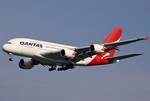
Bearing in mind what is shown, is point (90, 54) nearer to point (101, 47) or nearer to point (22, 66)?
point (101, 47)

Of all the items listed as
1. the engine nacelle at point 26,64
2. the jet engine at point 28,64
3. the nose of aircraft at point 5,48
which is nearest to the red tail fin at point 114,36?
the jet engine at point 28,64

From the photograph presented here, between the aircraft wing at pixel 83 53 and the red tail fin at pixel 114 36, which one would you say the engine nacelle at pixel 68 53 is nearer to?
the aircraft wing at pixel 83 53

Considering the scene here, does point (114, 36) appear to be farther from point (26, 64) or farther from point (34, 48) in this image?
point (34, 48)

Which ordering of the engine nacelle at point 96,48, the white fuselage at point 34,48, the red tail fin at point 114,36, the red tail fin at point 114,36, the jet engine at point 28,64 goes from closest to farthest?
the white fuselage at point 34,48, the engine nacelle at point 96,48, the jet engine at point 28,64, the red tail fin at point 114,36, the red tail fin at point 114,36

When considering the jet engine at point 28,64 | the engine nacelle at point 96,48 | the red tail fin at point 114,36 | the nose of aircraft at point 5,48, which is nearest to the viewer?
the engine nacelle at point 96,48

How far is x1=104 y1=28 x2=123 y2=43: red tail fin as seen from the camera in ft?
266

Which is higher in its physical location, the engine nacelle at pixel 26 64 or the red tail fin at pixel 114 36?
the red tail fin at pixel 114 36

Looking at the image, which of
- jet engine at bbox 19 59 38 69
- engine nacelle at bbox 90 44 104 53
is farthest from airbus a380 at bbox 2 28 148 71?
jet engine at bbox 19 59 38 69

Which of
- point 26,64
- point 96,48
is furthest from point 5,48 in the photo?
point 96,48

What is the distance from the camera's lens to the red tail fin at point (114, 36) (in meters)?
81.0

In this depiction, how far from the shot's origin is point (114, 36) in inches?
3219

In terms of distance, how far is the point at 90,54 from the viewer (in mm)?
70125

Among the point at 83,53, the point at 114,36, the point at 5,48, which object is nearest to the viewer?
the point at 5,48

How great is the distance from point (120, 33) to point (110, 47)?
1375cm
